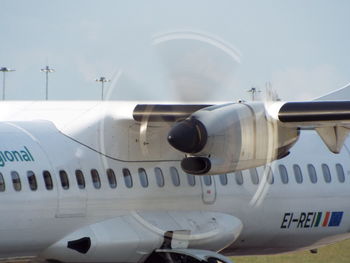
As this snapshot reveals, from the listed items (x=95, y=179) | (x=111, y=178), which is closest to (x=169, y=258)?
(x=111, y=178)

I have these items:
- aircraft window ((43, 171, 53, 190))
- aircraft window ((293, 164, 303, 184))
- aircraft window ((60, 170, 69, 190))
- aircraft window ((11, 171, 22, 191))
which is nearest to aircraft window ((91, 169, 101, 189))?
aircraft window ((60, 170, 69, 190))

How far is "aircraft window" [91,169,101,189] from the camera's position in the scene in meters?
15.2

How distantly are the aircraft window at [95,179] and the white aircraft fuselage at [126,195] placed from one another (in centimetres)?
2

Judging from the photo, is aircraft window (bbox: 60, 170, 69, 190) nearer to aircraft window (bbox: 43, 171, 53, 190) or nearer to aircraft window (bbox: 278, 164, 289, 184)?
aircraft window (bbox: 43, 171, 53, 190)

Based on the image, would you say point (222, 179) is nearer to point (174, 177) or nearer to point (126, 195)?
point (174, 177)

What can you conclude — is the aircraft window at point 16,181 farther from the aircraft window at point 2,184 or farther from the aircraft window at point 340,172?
the aircraft window at point 340,172

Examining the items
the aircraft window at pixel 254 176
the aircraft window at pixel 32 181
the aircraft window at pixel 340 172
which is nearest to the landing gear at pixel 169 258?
the aircraft window at pixel 254 176

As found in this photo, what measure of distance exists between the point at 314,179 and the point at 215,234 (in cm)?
263

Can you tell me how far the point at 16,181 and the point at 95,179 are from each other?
1.44 metres

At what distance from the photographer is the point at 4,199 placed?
14.1 metres

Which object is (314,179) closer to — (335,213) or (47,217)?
(335,213)

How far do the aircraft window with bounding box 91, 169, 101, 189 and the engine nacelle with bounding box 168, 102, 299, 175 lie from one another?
4.96 feet

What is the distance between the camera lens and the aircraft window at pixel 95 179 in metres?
15.2

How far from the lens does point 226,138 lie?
14.2 m
